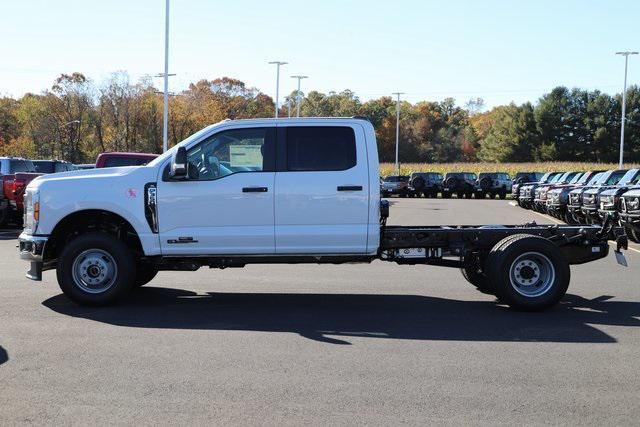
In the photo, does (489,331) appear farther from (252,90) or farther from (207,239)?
(252,90)

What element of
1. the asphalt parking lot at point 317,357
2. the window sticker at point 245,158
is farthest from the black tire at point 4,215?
the window sticker at point 245,158

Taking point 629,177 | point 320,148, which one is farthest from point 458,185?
point 320,148

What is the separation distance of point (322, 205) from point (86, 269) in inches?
118

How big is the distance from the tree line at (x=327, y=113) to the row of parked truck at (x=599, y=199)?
4951 cm

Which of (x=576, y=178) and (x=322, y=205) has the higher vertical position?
(x=576, y=178)

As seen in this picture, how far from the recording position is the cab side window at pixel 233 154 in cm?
879

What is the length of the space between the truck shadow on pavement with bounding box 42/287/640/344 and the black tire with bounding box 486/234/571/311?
18cm

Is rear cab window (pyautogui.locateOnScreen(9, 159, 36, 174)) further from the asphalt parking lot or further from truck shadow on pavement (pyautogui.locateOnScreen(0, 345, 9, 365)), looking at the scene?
truck shadow on pavement (pyautogui.locateOnScreen(0, 345, 9, 365))

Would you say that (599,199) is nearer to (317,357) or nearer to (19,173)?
(317,357)

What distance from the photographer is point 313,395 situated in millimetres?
5488

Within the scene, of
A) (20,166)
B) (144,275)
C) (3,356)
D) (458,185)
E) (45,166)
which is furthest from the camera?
(458,185)

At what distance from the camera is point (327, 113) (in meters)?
109

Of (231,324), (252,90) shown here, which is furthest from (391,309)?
(252,90)

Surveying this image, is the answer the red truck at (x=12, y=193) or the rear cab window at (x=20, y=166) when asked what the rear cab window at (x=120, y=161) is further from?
the rear cab window at (x=20, y=166)
